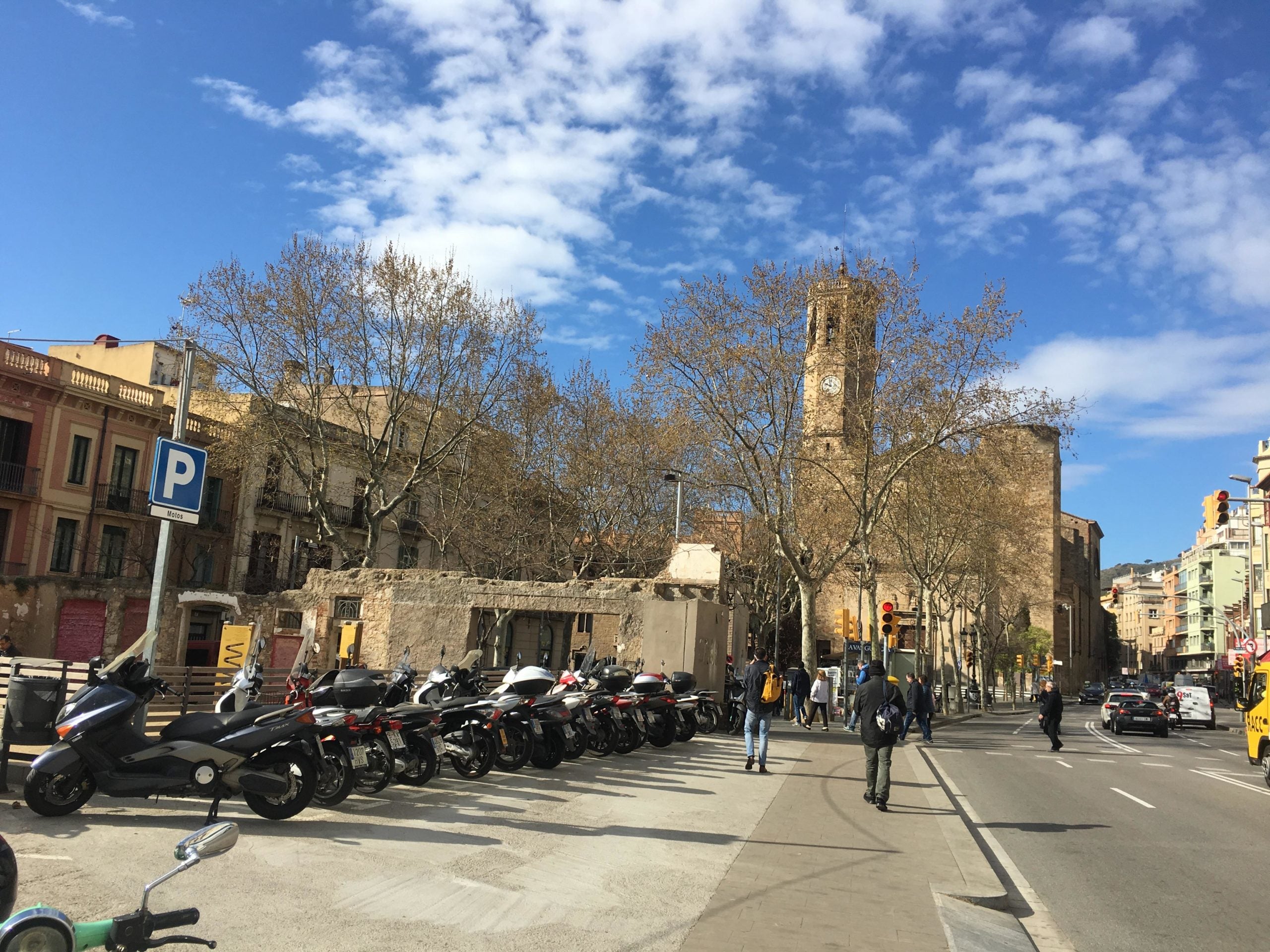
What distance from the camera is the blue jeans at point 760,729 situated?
13898 mm

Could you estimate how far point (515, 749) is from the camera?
11.6 meters

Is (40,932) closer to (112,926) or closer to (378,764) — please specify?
(112,926)

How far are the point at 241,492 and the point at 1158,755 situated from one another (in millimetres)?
32095

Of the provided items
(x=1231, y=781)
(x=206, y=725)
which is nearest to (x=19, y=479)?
(x=206, y=725)

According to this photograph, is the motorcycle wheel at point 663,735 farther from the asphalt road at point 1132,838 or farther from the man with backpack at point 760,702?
the asphalt road at point 1132,838

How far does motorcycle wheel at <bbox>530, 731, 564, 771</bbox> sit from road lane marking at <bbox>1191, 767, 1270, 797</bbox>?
10.3 metres

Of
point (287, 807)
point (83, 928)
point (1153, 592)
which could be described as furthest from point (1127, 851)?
point (1153, 592)

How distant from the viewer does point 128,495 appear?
1380 inches

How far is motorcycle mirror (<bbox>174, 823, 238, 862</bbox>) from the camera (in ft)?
11.5

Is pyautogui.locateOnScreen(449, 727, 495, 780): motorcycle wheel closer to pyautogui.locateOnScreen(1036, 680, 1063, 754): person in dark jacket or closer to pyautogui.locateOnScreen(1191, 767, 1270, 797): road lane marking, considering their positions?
pyautogui.locateOnScreen(1191, 767, 1270, 797): road lane marking

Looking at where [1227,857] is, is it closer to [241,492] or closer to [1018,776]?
[1018,776]

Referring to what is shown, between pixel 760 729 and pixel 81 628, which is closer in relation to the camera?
pixel 760 729

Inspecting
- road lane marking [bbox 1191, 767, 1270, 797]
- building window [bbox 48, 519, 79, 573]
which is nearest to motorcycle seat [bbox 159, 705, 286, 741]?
road lane marking [bbox 1191, 767, 1270, 797]

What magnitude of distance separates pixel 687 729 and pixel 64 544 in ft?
84.0
